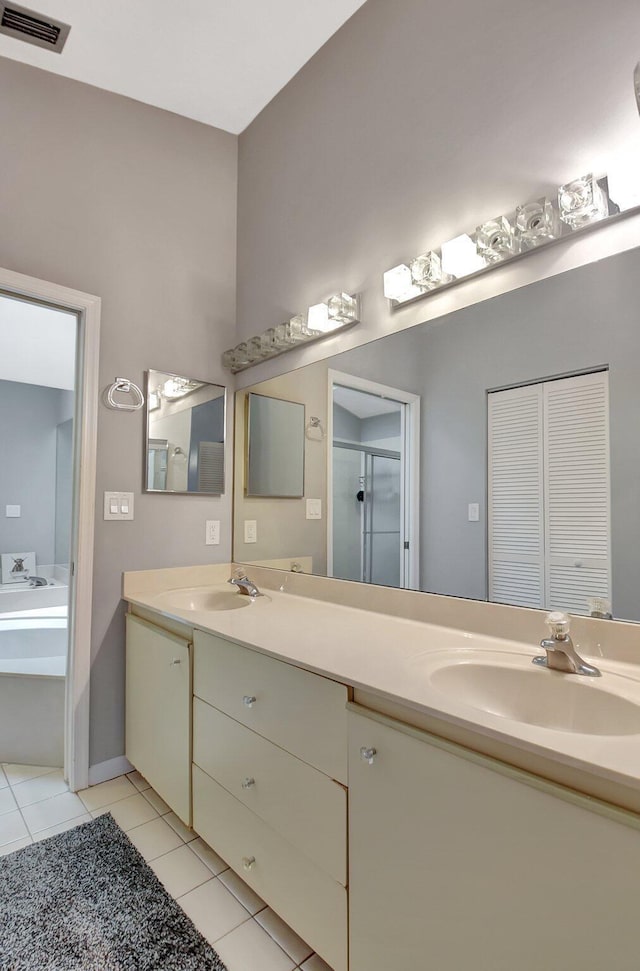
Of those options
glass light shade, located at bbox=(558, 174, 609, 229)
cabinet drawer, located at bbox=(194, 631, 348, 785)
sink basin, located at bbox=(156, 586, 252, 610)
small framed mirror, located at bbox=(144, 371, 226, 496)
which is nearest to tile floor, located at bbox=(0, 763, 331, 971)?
cabinet drawer, located at bbox=(194, 631, 348, 785)

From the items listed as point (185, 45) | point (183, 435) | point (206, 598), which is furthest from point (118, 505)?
point (185, 45)

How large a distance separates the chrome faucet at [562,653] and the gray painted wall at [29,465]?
4.38m

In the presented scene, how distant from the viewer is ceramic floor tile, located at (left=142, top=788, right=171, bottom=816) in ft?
5.88

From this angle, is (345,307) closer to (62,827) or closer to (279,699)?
(279,699)

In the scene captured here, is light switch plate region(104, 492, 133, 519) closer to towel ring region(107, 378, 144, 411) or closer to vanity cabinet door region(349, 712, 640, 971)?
towel ring region(107, 378, 144, 411)

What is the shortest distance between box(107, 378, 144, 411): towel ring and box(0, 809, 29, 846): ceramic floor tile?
1.57m

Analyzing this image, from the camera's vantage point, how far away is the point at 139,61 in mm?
1925

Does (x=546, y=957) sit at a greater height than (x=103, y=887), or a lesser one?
greater

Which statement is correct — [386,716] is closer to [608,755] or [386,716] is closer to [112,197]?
[608,755]

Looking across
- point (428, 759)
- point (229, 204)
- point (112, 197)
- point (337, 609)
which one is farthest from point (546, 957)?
point (229, 204)

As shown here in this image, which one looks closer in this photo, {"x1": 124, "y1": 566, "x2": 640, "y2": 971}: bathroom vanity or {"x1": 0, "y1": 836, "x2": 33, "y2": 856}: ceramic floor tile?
{"x1": 124, "y1": 566, "x2": 640, "y2": 971}: bathroom vanity

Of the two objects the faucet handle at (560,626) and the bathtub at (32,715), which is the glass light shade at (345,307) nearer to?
the faucet handle at (560,626)

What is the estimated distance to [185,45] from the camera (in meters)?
1.88

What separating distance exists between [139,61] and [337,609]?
228 cm
